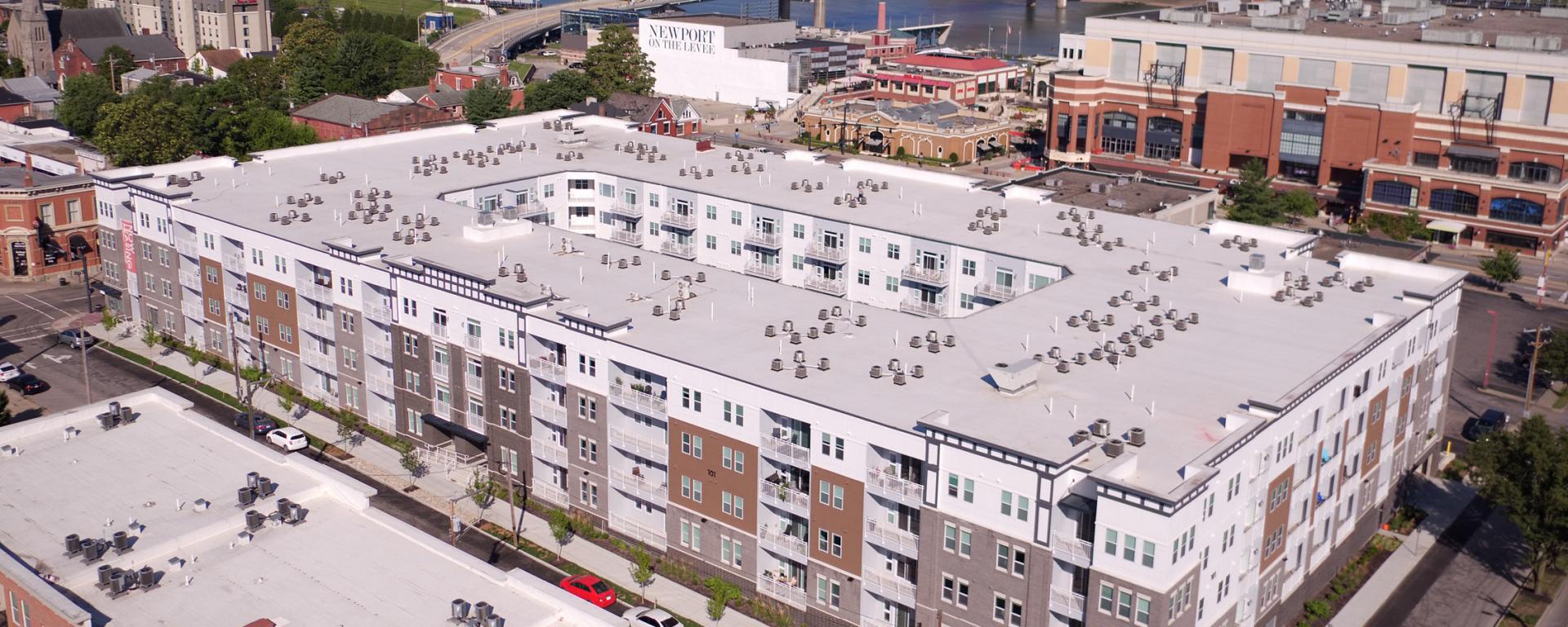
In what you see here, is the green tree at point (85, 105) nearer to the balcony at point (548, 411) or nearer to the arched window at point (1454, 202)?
the balcony at point (548, 411)

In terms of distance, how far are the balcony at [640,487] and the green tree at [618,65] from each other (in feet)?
406

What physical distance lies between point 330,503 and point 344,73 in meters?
144

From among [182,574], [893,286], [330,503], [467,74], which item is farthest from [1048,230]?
[467,74]

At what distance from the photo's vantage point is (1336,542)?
69.3m

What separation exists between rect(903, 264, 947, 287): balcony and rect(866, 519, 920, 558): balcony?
30.5 meters

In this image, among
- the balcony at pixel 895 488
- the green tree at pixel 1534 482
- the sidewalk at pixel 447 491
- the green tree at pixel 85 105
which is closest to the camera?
the balcony at pixel 895 488

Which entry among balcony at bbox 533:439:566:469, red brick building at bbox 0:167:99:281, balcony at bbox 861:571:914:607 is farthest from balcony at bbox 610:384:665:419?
red brick building at bbox 0:167:99:281

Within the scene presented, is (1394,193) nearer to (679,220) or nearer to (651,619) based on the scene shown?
(679,220)

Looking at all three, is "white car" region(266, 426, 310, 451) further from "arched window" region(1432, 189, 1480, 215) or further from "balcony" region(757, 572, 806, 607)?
"arched window" region(1432, 189, 1480, 215)

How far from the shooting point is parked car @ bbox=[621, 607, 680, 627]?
6169cm

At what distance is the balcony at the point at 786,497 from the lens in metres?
62.7

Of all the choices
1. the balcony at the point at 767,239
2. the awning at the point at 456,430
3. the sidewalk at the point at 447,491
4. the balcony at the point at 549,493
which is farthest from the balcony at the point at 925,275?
the awning at the point at 456,430

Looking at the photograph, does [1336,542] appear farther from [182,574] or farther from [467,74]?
[467,74]

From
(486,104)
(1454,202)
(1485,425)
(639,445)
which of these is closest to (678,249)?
(639,445)
